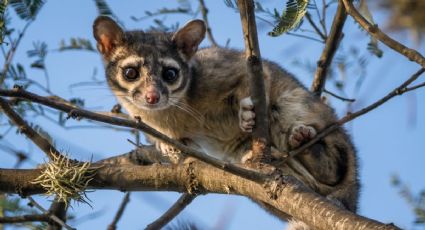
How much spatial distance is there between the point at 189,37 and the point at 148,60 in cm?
55

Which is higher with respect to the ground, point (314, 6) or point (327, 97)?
point (327, 97)

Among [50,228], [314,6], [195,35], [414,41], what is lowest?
[50,228]

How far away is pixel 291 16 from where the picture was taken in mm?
4055

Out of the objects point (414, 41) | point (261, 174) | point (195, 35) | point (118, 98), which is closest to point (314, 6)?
point (414, 41)

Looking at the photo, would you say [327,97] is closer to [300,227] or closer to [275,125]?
[275,125]

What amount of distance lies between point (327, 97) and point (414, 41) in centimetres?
312

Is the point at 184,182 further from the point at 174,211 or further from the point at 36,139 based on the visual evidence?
the point at 36,139

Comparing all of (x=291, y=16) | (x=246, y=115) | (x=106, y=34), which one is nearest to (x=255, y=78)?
(x=291, y=16)

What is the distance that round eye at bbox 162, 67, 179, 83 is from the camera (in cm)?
607

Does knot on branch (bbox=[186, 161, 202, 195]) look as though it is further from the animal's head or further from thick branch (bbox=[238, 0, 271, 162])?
the animal's head

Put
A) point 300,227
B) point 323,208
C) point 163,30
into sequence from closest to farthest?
point 323,208 < point 300,227 < point 163,30

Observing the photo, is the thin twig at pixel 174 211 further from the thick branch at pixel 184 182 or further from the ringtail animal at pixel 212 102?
the thick branch at pixel 184 182

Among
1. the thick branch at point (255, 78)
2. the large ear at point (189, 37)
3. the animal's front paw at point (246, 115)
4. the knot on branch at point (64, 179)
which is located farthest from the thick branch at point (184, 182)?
the large ear at point (189, 37)

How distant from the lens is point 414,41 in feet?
12.6
